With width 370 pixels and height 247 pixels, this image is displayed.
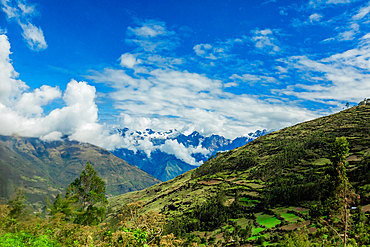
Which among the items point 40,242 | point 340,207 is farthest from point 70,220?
point 340,207

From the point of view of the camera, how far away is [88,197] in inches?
1572

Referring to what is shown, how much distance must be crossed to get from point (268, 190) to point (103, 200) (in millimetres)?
142965

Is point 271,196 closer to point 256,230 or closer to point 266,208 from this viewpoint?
point 266,208

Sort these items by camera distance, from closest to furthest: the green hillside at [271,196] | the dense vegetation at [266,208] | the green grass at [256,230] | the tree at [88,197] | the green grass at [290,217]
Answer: the dense vegetation at [266,208]
the tree at [88,197]
the green grass at [256,230]
the green grass at [290,217]
the green hillside at [271,196]

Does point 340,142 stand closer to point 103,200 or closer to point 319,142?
point 103,200

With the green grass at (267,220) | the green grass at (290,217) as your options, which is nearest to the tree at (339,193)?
the green grass at (267,220)

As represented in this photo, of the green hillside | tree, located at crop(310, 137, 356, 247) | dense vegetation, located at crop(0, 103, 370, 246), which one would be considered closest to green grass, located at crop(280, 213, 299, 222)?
the green hillside

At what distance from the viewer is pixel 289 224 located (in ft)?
341

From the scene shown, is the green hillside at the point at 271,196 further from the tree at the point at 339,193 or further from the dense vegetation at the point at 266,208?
the tree at the point at 339,193

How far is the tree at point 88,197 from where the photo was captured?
38969mm

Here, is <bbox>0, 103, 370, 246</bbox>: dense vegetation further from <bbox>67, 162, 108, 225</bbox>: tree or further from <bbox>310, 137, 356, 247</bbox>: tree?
<bbox>67, 162, 108, 225</bbox>: tree

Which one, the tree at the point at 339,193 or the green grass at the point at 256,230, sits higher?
the tree at the point at 339,193

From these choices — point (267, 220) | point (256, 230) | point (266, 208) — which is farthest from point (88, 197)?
point (266, 208)

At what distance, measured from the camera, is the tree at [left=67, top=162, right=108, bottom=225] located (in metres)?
39.0
